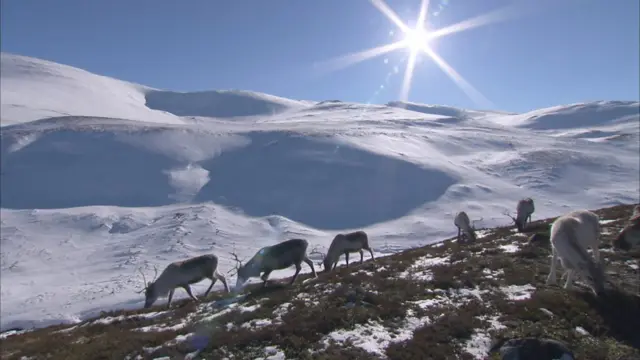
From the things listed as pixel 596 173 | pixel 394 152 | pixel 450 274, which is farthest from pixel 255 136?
pixel 450 274

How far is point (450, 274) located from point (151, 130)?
108 metres

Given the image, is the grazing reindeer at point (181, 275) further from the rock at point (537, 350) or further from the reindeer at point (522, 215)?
the reindeer at point (522, 215)

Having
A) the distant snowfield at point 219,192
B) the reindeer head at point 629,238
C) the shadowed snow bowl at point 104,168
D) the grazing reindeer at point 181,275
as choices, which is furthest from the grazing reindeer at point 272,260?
the shadowed snow bowl at point 104,168

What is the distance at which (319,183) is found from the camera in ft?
299

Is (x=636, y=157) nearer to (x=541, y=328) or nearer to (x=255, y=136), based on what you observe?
(x=255, y=136)

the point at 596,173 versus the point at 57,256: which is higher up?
the point at 596,173

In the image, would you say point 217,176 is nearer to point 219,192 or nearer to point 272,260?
point 219,192

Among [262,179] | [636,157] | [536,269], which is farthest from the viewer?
[636,157]

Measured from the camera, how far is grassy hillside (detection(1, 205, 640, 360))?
1109cm

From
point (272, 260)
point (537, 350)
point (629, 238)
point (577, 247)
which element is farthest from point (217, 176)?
point (537, 350)

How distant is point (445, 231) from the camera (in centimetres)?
6800

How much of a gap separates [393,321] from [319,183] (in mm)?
78594

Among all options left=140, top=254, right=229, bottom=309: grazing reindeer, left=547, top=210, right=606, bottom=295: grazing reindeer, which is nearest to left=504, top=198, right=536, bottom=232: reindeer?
left=547, top=210, right=606, bottom=295: grazing reindeer

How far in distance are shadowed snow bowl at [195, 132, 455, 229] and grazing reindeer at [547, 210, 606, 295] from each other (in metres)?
58.9
